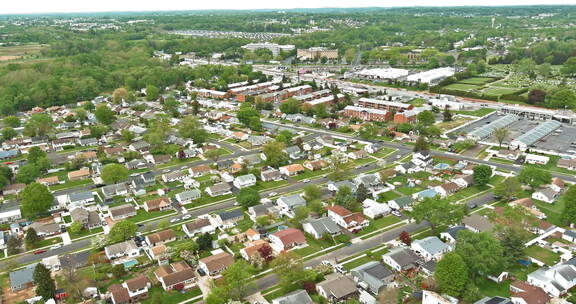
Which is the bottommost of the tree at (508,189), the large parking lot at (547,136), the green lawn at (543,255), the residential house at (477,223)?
the green lawn at (543,255)

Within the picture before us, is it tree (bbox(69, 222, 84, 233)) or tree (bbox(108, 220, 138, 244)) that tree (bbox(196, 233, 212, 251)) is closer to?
tree (bbox(108, 220, 138, 244))

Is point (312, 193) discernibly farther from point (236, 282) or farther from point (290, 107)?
point (290, 107)

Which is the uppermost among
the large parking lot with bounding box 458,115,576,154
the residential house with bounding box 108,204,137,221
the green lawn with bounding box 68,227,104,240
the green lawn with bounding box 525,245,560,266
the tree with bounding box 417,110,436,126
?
the tree with bounding box 417,110,436,126

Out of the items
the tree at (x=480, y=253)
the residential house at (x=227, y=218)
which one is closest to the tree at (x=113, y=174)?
the residential house at (x=227, y=218)

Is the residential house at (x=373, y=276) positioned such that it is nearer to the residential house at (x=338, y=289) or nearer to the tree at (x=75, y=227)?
the residential house at (x=338, y=289)

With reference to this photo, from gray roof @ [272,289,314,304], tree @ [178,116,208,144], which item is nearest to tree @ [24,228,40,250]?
gray roof @ [272,289,314,304]

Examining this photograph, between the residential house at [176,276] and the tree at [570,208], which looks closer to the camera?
the residential house at [176,276]

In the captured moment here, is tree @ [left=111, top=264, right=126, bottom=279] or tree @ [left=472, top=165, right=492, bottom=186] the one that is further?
tree @ [left=472, top=165, right=492, bottom=186]
